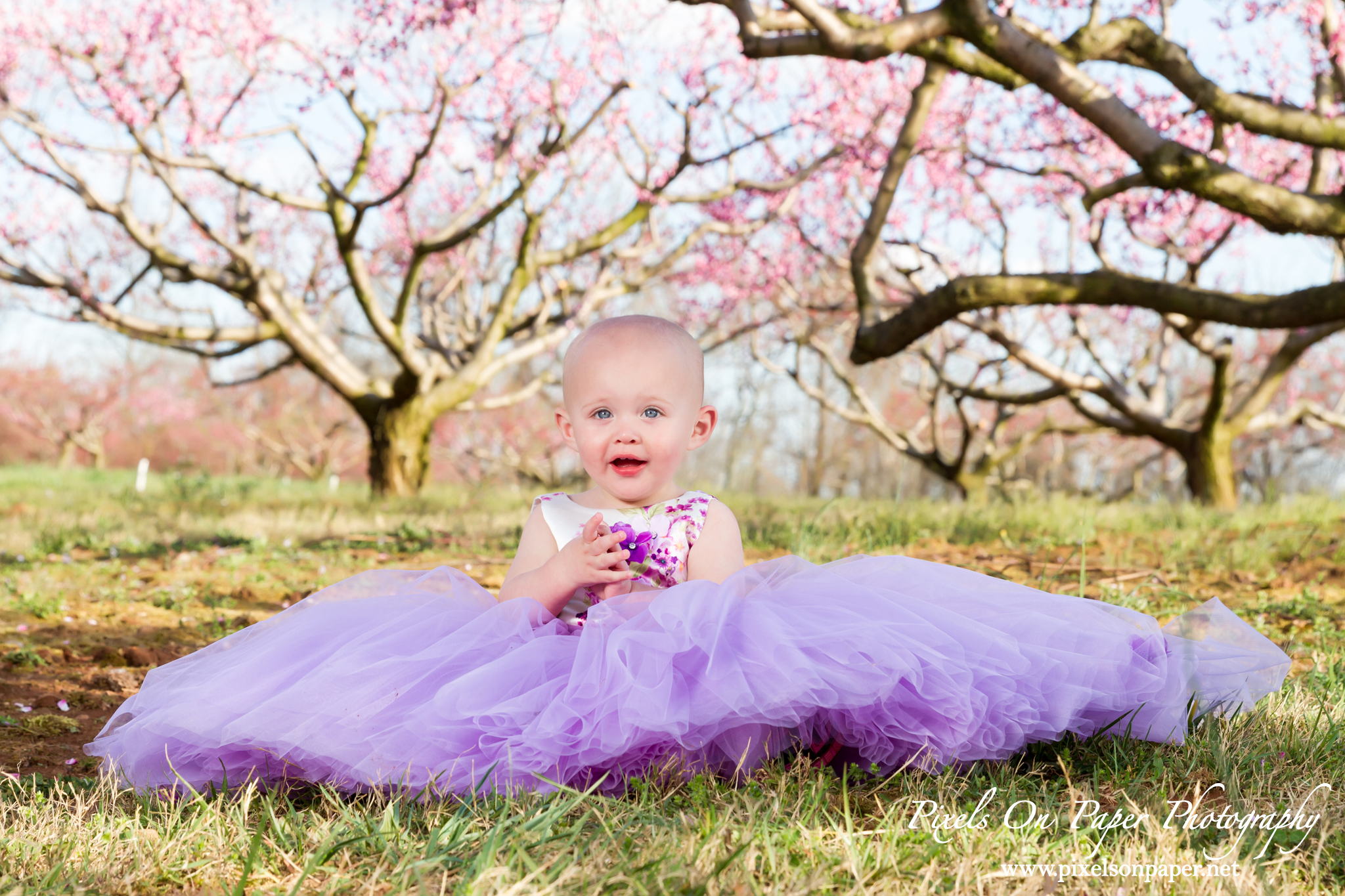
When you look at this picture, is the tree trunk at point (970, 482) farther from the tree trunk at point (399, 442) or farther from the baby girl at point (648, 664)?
the baby girl at point (648, 664)

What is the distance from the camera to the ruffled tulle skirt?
1740mm

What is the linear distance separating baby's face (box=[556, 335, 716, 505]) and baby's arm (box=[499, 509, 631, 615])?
197 millimetres

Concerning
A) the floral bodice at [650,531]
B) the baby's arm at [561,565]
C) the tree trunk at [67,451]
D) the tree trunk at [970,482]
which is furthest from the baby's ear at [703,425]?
the tree trunk at [67,451]

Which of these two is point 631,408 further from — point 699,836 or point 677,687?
point 699,836

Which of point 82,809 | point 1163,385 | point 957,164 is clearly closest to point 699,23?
point 957,164

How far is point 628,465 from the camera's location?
2262 mm

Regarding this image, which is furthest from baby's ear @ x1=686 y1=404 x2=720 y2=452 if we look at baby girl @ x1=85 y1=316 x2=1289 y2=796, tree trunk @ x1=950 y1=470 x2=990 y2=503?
tree trunk @ x1=950 y1=470 x2=990 y2=503

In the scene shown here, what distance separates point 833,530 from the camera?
507 centimetres

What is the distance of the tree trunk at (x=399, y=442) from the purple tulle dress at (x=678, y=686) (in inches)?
330

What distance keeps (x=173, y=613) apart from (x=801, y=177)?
8.29 meters

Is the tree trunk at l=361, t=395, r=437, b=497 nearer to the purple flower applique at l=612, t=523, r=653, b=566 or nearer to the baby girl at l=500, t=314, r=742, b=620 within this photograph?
the baby girl at l=500, t=314, r=742, b=620

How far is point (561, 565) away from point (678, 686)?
494mm

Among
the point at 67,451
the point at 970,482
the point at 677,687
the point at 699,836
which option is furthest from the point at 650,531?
the point at 67,451

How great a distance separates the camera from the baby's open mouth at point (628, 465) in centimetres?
225
